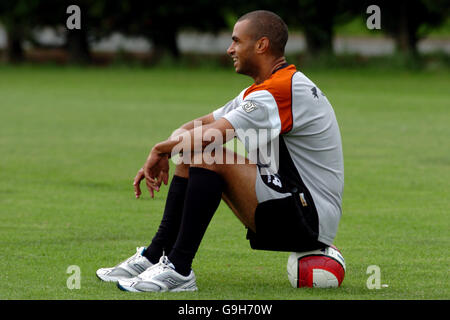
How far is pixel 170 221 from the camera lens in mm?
5688

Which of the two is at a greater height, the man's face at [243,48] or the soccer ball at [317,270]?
the man's face at [243,48]

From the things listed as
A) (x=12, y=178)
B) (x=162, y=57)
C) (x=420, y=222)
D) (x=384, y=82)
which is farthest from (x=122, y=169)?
(x=162, y=57)

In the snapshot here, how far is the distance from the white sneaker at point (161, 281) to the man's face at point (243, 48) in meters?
1.27

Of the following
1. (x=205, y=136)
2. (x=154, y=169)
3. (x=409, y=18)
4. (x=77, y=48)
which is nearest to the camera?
(x=205, y=136)

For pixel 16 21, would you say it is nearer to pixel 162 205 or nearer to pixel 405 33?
pixel 405 33

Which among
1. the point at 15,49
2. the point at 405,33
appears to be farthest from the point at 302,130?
the point at 15,49

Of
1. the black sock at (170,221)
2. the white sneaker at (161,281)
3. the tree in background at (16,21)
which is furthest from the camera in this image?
the tree in background at (16,21)

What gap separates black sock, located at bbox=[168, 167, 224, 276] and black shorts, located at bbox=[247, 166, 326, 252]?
0.28 meters

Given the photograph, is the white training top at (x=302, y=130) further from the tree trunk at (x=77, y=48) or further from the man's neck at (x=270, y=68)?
the tree trunk at (x=77, y=48)

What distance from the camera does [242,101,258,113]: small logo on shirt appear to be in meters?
5.22

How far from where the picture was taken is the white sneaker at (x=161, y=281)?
5328 millimetres

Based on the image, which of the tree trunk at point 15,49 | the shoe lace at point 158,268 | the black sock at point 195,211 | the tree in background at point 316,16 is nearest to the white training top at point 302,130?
the black sock at point 195,211

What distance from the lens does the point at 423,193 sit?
966 centimetres

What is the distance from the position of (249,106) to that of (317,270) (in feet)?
3.55
